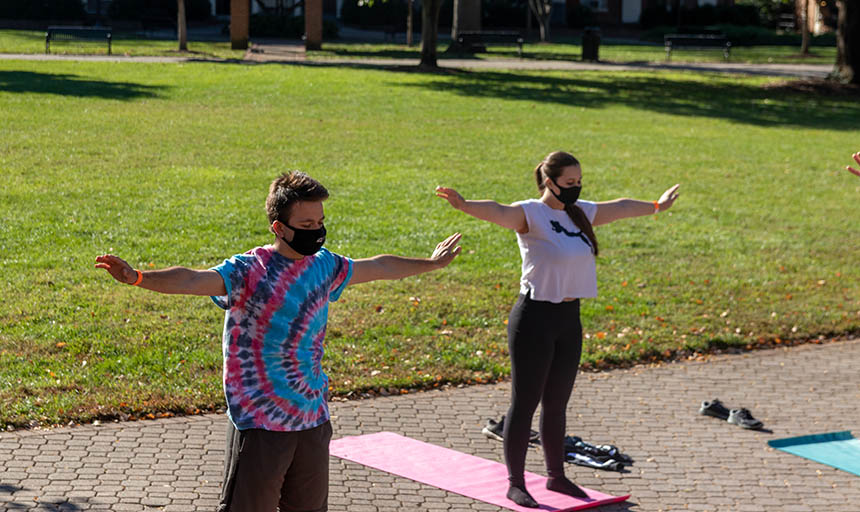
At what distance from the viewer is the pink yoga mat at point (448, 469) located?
702 cm

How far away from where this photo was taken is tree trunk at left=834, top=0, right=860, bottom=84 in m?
33.1

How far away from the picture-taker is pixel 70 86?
25.8 m

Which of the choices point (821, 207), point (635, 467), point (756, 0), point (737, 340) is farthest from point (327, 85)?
point (756, 0)

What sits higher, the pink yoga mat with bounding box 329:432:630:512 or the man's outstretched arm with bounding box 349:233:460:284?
the man's outstretched arm with bounding box 349:233:460:284

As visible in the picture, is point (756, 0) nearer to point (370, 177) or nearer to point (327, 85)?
point (327, 85)

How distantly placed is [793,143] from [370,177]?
10.8 m

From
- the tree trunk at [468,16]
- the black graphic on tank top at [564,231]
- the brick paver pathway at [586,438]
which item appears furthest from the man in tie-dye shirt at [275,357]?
the tree trunk at [468,16]

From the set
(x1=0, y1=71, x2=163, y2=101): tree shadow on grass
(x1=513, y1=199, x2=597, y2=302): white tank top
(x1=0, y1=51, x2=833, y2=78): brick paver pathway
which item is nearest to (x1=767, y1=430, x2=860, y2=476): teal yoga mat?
(x1=513, y1=199, x2=597, y2=302): white tank top

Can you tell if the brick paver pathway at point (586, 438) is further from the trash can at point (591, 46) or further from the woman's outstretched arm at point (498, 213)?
the trash can at point (591, 46)

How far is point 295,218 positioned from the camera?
4.80 metres

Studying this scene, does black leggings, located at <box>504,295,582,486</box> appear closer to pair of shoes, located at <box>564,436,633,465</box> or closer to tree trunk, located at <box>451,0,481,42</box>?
pair of shoes, located at <box>564,436,633,465</box>

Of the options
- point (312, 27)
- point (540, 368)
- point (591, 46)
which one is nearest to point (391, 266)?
point (540, 368)

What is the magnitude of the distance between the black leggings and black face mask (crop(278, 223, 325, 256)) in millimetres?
2235

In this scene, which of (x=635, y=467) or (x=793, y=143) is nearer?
(x=635, y=467)
